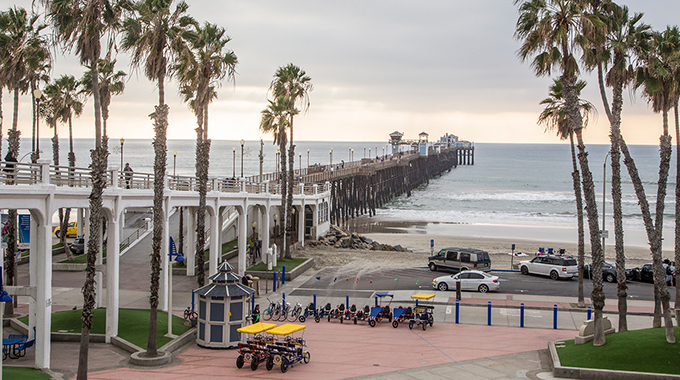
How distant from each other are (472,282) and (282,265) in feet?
35.3

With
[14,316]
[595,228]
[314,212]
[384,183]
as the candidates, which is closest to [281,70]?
[314,212]

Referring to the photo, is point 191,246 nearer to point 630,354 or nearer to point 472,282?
point 472,282

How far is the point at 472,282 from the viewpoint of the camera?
2806 cm

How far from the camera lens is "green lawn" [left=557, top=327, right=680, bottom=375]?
14.9 meters

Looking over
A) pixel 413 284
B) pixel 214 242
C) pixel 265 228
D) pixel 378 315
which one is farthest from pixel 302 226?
pixel 378 315

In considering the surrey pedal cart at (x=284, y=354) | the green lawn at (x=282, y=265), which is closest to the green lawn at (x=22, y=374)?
the surrey pedal cart at (x=284, y=354)

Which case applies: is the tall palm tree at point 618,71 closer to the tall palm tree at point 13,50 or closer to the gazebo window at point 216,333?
the gazebo window at point 216,333

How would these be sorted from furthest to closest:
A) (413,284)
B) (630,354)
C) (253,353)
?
(413,284), (253,353), (630,354)

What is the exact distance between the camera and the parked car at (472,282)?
2778 cm

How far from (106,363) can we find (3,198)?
553 centimetres

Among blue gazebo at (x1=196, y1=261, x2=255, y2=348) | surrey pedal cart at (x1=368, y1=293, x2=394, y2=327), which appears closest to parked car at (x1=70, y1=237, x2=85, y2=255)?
blue gazebo at (x1=196, y1=261, x2=255, y2=348)

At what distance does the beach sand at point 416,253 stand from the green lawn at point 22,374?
69.7 ft

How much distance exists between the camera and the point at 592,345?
1681cm

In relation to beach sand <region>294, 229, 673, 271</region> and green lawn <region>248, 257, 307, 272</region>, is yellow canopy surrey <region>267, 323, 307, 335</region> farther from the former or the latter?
beach sand <region>294, 229, 673, 271</region>
